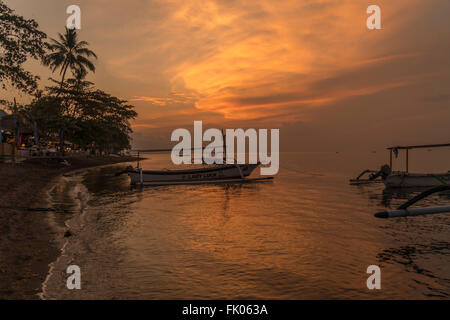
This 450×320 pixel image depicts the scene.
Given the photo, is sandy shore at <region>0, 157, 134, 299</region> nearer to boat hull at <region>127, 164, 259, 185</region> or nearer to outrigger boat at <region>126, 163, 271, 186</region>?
outrigger boat at <region>126, 163, 271, 186</region>

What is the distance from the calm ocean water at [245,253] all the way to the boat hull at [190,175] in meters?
11.0

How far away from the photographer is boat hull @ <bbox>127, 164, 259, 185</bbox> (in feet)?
97.1

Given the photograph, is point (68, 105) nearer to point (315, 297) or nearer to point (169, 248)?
point (169, 248)

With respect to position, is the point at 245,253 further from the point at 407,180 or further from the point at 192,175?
the point at 407,180

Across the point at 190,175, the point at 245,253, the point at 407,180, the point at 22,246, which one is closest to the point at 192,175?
the point at 190,175

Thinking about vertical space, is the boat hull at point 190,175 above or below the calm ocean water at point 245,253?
above

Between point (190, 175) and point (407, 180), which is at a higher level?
point (190, 175)

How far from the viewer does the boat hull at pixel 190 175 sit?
29.6 m

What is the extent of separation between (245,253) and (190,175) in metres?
22.4

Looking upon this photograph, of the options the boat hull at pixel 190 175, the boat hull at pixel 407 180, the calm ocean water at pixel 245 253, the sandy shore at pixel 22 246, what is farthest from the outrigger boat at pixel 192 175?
the boat hull at pixel 407 180

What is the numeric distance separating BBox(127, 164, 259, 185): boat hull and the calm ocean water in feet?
36.0

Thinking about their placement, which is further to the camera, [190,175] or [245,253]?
[190,175]

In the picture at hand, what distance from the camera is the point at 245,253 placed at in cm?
994

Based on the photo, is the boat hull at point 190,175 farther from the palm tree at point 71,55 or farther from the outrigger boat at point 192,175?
the palm tree at point 71,55
